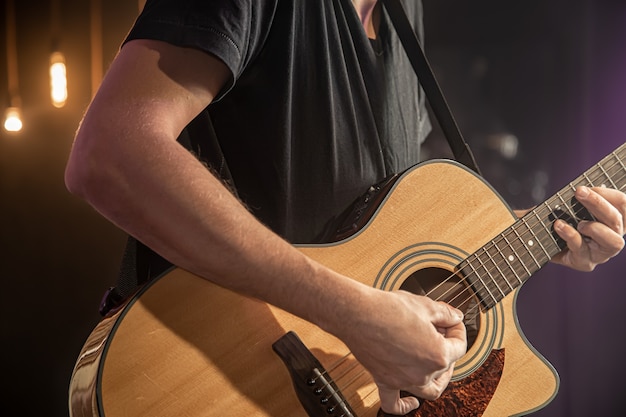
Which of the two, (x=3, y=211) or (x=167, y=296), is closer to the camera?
(x=167, y=296)

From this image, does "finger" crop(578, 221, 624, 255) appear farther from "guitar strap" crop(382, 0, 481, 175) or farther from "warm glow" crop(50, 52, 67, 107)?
"warm glow" crop(50, 52, 67, 107)

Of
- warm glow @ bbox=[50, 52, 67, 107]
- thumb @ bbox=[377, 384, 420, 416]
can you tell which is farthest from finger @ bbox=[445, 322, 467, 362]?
warm glow @ bbox=[50, 52, 67, 107]

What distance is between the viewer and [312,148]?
4.26 ft

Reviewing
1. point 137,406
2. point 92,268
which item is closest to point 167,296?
point 137,406

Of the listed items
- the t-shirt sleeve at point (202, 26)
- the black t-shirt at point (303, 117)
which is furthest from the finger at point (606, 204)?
the t-shirt sleeve at point (202, 26)

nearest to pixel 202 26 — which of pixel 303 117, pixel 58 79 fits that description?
pixel 303 117

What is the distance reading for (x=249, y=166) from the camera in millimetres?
1250

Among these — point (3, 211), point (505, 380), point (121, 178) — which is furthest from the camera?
point (3, 211)

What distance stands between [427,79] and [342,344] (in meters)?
0.82

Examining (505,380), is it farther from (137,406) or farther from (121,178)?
(121,178)

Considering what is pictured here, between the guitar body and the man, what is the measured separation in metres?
0.08

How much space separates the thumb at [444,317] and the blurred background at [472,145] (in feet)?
5.87

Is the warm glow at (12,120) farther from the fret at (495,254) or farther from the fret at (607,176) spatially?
the fret at (607,176)

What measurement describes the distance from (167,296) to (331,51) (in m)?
0.67
